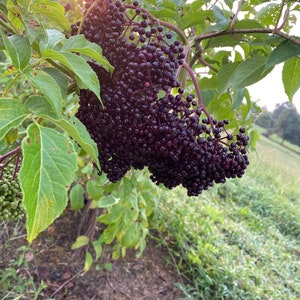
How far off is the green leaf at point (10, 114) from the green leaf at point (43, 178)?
33 millimetres

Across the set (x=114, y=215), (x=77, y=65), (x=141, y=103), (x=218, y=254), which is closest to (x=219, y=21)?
(x=141, y=103)

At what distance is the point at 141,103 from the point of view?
682mm

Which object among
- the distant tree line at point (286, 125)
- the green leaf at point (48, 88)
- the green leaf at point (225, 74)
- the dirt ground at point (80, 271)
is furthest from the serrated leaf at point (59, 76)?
the distant tree line at point (286, 125)

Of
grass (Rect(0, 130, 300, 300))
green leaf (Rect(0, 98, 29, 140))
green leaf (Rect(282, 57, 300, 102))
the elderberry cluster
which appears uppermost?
green leaf (Rect(282, 57, 300, 102))

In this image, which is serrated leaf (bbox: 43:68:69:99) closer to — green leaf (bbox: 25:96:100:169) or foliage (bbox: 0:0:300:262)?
foliage (bbox: 0:0:300:262)

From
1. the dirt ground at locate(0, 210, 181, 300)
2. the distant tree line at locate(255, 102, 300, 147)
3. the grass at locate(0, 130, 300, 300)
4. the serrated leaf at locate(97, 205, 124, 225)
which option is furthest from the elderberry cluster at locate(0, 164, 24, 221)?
the distant tree line at locate(255, 102, 300, 147)

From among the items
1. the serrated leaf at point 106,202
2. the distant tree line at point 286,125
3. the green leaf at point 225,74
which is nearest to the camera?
the green leaf at point 225,74

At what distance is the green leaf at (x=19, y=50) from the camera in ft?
1.84

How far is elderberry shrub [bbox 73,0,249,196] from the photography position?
0.68 meters

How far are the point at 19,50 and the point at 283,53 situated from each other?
58cm

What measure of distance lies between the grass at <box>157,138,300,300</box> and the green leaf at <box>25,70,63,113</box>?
173 centimetres

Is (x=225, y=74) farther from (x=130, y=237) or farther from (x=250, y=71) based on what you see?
(x=130, y=237)

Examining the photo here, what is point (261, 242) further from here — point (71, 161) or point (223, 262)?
point (71, 161)

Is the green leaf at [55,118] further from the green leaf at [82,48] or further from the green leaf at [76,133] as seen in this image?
the green leaf at [82,48]
